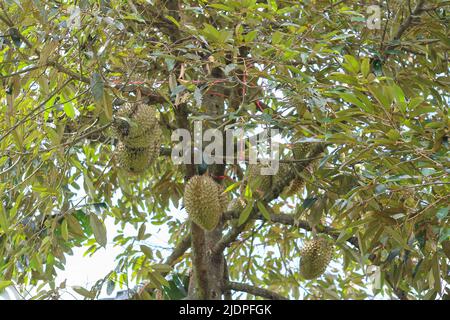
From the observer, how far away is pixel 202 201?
99.1 inches

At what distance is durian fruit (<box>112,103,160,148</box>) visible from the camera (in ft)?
7.55

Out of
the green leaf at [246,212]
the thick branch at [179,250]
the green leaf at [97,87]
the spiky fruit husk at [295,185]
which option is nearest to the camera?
the green leaf at [97,87]

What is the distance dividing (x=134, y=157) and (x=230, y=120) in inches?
15.6

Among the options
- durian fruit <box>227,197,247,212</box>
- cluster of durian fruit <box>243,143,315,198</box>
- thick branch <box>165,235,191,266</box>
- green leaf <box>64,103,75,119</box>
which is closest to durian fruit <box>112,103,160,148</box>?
green leaf <box>64,103,75,119</box>

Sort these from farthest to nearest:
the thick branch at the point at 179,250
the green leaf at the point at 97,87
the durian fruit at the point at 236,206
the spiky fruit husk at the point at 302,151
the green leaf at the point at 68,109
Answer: the thick branch at the point at 179,250 < the durian fruit at the point at 236,206 < the spiky fruit husk at the point at 302,151 < the green leaf at the point at 68,109 < the green leaf at the point at 97,87

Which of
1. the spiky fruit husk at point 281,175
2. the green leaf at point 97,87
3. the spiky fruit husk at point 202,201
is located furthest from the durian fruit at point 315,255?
the green leaf at point 97,87

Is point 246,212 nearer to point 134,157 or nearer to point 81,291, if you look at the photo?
point 134,157

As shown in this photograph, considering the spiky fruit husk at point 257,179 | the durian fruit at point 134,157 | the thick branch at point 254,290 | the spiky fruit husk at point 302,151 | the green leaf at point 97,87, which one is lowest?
the thick branch at point 254,290

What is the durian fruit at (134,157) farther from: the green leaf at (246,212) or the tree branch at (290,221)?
the tree branch at (290,221)

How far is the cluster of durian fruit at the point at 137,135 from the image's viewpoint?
7.57 ft

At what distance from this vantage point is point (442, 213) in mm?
1829

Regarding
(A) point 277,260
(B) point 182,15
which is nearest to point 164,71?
(B) point 182,15

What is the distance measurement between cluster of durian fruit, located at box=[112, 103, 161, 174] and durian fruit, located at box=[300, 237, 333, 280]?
742mm

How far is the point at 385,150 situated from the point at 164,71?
966 millimetres
